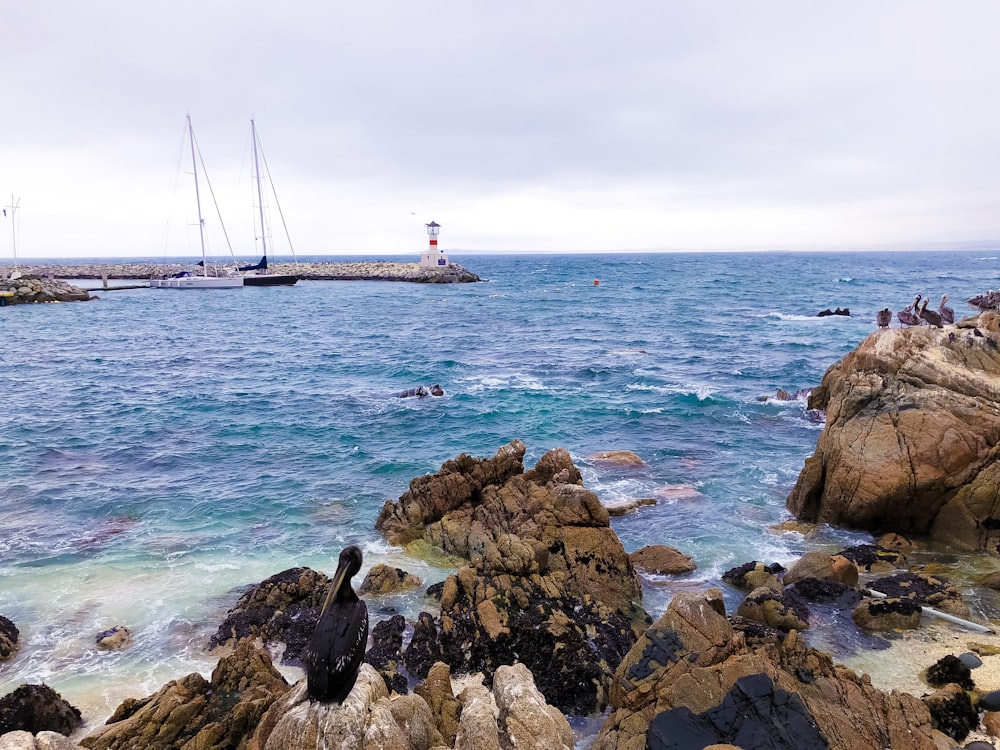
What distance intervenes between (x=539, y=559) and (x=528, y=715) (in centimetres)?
525

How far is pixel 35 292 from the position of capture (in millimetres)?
71750

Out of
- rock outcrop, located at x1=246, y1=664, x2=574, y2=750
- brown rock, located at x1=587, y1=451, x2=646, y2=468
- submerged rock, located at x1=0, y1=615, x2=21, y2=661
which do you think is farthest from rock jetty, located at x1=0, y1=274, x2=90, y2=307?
rock outcrop, located at x1=246, y1=664, x2=574, y2=750

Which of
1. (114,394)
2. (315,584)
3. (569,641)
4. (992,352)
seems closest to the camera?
(569,641)

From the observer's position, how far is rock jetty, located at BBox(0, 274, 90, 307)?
230 feet

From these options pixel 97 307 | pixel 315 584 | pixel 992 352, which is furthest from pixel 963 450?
pixel 97 307

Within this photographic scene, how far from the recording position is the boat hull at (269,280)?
95588 mm

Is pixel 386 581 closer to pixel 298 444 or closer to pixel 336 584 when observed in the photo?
pixel 336 584

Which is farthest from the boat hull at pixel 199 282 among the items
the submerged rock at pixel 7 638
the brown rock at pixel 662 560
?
the brown rock at pixel 662 560

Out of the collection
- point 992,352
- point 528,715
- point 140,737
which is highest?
point 992,352

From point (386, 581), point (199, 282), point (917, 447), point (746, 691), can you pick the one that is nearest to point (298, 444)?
point (386, 581)

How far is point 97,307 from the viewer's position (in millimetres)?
69938

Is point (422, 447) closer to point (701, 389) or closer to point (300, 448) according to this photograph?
point (300, 448)

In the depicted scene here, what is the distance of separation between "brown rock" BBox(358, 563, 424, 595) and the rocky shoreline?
0.07 metres

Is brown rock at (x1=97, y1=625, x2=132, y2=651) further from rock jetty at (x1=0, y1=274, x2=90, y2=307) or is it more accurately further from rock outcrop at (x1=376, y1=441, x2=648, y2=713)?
rock jetty at (x1=0, y1=274, x2=90, y2=307)
